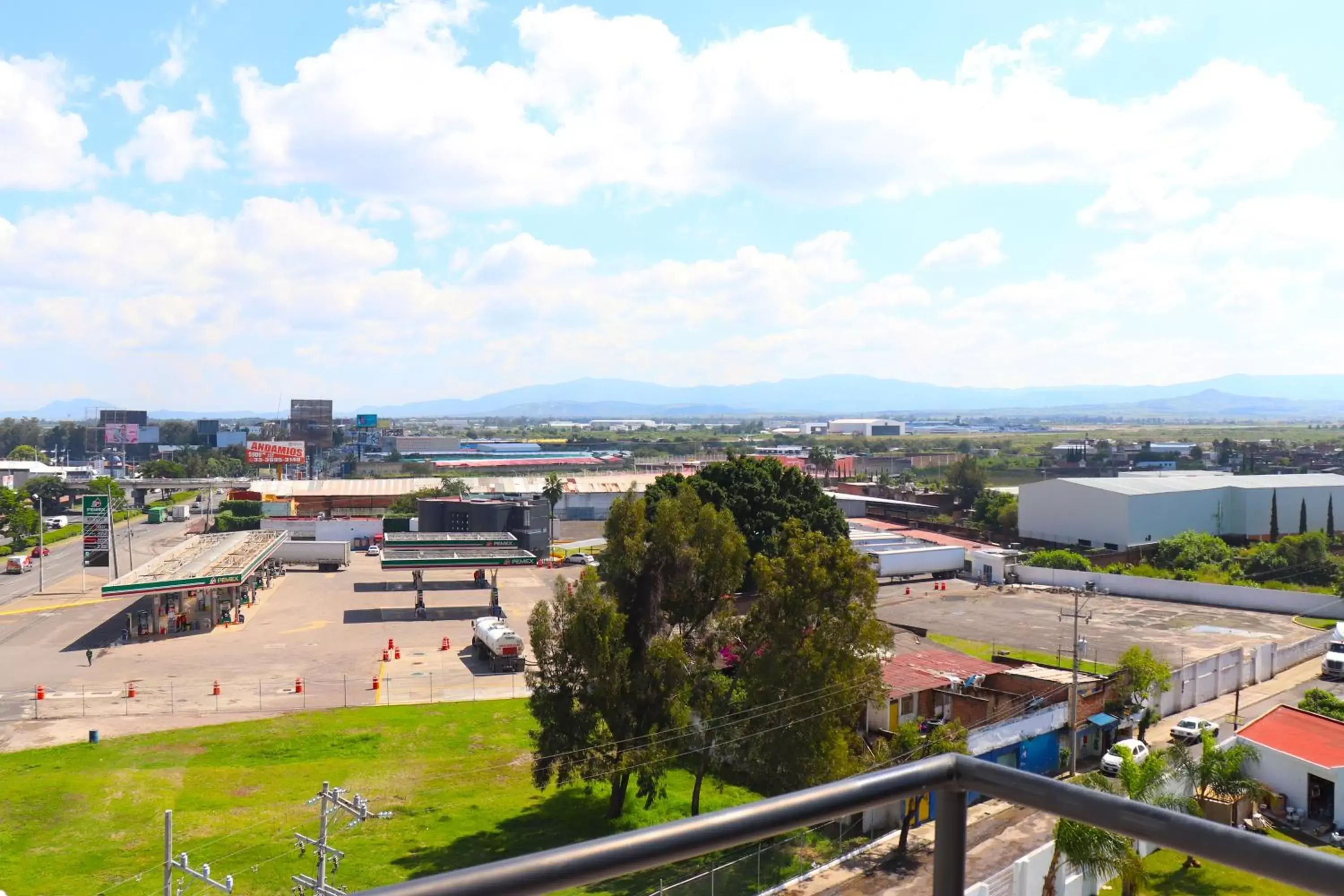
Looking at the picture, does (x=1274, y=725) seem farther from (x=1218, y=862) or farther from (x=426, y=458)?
(x=426, y=458)

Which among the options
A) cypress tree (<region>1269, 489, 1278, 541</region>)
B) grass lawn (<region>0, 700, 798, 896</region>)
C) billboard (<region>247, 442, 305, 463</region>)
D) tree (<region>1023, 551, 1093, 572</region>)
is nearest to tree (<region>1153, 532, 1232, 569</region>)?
tree (<region>1023, 551, 1093, 572</region>)

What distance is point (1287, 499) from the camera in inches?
2093

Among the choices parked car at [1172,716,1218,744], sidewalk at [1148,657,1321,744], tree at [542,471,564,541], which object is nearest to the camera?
parked car at [1172,716,1218,744]

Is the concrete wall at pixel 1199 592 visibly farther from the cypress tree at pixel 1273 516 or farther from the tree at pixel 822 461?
the tree at pixel 822 461

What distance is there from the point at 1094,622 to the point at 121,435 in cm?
10175

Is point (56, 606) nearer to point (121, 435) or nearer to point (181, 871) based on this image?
point (181, 871)

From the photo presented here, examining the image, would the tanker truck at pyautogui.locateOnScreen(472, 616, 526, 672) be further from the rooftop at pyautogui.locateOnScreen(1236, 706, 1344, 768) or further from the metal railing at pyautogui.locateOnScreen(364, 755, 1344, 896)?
the metal railing at pyautogui.locateOnScreen(364, 755, 1344, 896)

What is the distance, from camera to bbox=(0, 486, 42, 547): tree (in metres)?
52.2

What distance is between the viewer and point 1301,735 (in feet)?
63.3

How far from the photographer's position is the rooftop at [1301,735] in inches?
704

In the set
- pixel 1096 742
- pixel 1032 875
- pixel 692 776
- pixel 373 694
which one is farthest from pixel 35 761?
pixel 1096 742

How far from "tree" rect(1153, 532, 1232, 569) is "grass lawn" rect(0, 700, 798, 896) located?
Answer: 32.4 m

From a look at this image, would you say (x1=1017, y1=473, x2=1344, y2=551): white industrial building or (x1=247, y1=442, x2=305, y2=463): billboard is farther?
(x1=247, y1=442, x2=305, y2=463): billboard

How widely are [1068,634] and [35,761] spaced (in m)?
29.3
